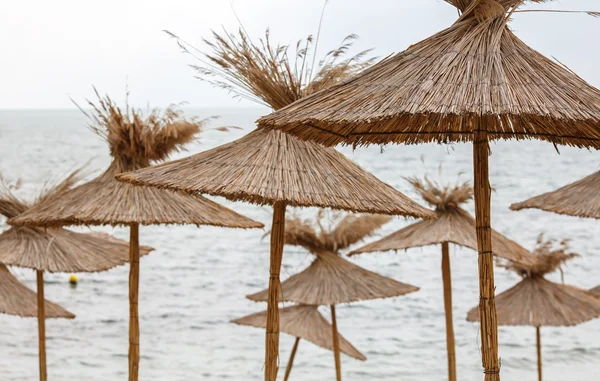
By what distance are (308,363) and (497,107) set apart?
649 inches

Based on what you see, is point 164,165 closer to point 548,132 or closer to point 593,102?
point 548,132

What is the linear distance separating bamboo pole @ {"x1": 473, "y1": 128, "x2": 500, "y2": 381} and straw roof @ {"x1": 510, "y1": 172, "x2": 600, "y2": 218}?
11.7ft

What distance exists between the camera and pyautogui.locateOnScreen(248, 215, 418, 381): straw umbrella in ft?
30.0

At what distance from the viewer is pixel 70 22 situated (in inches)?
1390

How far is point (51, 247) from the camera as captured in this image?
27.1 feet

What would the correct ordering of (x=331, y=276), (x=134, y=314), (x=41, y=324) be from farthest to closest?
(x=331, y=276), (x=41, y=324), (x=134, y=314)

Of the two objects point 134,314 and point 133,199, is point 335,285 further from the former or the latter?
Result: point 133,199

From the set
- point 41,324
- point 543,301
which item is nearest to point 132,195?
point 41,324

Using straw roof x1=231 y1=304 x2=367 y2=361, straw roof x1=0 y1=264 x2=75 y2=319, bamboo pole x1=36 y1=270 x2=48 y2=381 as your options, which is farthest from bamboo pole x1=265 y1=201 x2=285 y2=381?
straw roof x1=231 y1=304 x2=367 y2=361

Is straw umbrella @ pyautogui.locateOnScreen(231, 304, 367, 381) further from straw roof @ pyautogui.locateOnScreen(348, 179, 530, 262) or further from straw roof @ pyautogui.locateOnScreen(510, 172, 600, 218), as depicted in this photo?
straw roof @ pyautogui.locateOnScreen(510, 172, 600, 218)

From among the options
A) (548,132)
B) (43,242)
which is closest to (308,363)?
(43,242)

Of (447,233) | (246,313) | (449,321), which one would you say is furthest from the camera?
(246,313)

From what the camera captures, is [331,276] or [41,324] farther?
[331,276]

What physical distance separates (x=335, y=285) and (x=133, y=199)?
2.70m
